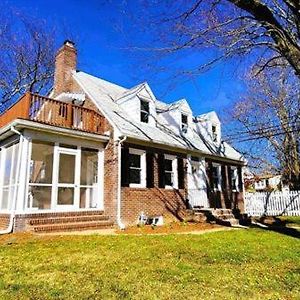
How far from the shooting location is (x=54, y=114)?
38.9 ft

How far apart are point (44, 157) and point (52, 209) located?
105 inches

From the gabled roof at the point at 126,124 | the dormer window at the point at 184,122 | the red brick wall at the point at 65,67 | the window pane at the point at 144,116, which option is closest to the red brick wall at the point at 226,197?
the gabled roof at the point at 126,124

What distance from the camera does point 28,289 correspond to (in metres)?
4.41

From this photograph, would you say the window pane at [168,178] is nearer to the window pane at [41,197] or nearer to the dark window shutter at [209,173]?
the dark window shutter at [209,173]

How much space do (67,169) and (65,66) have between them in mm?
6212

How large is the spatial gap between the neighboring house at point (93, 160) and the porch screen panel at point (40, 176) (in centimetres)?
4

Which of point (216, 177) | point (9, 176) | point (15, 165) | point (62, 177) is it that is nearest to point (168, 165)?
point (216, 177)

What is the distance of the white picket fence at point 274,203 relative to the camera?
1870cm

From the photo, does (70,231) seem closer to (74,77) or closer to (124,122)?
(124,122)

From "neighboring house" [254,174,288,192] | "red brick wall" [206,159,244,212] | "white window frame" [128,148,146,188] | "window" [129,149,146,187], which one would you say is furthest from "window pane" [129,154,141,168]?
"neighboring house" [254,174,288,192]

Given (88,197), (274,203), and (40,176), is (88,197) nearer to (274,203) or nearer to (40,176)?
(40,176)

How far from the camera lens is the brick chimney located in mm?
15805

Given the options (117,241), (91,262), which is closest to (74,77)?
(117,241)

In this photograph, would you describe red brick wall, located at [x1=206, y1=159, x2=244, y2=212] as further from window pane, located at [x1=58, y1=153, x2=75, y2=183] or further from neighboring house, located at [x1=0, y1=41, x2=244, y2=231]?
window pane, located at [x1=58, y1=153, x2=75, y2=183]
